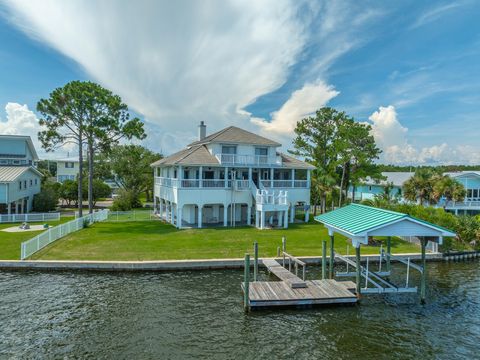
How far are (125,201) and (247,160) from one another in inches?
743

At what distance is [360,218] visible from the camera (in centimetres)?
1548

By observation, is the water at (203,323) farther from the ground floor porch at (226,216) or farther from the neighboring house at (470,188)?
the neighboring house at (470,188)

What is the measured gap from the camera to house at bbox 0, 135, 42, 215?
1347 inches

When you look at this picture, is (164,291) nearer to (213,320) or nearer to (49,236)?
(213,320)

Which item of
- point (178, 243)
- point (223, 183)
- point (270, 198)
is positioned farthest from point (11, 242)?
point (270, 198)

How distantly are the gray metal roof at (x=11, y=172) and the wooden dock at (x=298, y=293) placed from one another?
29.2 metres

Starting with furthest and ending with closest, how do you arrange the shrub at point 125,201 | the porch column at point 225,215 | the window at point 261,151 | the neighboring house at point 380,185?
1. the neighboring house at point 380,185
2. the shrub at point 125,201
3. the window at point 261,151
4. the porch column at point 225,215

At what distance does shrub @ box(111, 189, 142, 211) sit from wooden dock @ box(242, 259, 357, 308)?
29.1 m

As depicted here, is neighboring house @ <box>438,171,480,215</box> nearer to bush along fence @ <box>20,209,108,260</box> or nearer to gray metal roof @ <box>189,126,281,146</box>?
gray metal roof @ <box>189,126,281,146</box>

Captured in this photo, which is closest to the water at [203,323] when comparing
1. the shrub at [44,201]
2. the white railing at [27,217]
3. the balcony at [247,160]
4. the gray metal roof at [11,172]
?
the balcony at [247,160]

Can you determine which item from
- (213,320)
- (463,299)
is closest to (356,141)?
(463,299)

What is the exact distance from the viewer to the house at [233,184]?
2917 cm

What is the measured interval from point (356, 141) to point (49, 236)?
3221 cm

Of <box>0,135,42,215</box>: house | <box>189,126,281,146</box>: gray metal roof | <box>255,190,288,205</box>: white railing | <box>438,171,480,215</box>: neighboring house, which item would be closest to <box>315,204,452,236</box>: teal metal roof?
<box>255,190,288,205</box>: white railing
